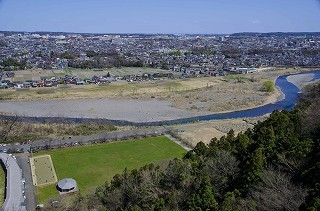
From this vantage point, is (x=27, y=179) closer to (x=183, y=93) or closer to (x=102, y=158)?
(x=102, y=158)

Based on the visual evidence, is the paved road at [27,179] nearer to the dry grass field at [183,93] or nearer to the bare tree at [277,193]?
the bare tree at [277,193]

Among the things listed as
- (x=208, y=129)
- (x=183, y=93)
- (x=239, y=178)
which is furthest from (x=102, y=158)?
(x=183, y=93)

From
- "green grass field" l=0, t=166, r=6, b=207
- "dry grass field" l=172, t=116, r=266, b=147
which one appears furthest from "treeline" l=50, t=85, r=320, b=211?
"dry grass field" l=172, t=116, r=266, b=147

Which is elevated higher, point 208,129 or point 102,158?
point 102,158

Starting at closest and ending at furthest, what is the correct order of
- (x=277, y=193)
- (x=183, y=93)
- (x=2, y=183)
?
(x=277, y=193) < (x=2, y=183) < (x=183, y=93)

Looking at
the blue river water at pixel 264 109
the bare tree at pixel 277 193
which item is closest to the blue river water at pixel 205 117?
the blue river water at pixel 264 109

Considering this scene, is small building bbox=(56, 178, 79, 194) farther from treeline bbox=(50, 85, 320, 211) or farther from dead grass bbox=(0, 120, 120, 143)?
dead grass bbox=(0, 120, 120, 143)
